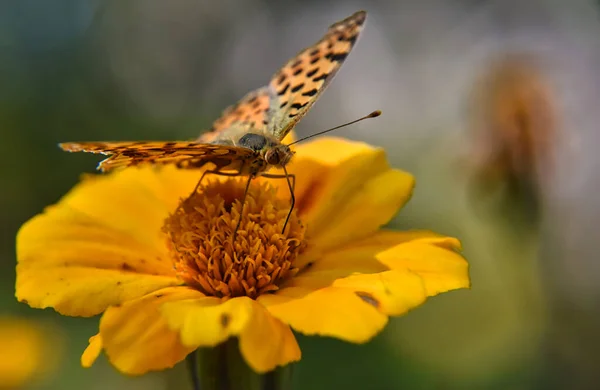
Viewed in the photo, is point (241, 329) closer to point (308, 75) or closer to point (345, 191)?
point (345, 191)

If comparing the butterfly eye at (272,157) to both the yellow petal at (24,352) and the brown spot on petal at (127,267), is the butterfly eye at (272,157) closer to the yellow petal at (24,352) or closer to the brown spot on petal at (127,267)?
the brown spot on petal at (127,267)

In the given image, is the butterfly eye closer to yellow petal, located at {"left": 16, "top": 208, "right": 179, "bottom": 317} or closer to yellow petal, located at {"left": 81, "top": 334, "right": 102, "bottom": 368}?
yellow petal, located at {"left": 16, "top": 208, "right": 179, "bottom": 317}

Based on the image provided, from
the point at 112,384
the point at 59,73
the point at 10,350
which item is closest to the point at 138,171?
the point at 10,350

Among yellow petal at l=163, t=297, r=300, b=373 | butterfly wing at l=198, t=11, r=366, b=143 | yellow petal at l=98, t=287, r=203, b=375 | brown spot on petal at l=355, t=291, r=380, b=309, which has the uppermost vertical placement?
butterfly wing at l=198, t=11, r=366, b=143

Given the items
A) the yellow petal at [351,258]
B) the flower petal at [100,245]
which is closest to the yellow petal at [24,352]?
the flower petal at [100,245]

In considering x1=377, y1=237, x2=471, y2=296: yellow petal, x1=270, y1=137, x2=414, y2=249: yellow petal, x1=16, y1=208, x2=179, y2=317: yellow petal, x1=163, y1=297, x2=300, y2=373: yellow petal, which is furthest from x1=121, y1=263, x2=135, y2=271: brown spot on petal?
x1=377, y1=237, x2=471, y2=296: yellow petal

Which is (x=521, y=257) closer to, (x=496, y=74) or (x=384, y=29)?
(x=496, y=74)
